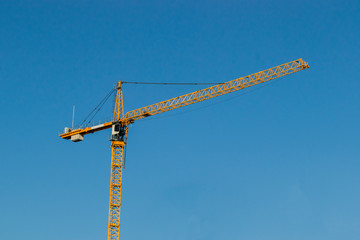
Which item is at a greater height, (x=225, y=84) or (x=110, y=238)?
(x=225, y=84)

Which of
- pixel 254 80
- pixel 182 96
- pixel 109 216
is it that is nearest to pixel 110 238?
pixel 109 216

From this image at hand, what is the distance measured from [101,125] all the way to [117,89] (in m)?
Answer: 9.47

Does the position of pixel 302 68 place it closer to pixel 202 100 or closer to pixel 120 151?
pixel 202 100

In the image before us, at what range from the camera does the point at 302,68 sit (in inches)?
6004

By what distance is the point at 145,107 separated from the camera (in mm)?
157250

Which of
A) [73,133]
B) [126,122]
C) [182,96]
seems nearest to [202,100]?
[182,96]

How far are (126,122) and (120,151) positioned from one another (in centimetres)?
568

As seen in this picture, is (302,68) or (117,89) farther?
(117,89)

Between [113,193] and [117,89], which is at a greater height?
[117,89]

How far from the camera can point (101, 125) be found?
517ft

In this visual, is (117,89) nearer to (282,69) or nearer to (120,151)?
(120,151)

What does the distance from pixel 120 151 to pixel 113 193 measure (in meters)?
7.89

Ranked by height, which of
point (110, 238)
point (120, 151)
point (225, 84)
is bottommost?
point (110, 238)

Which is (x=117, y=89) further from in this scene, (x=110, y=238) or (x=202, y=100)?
(x=110, y=238)
